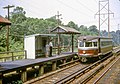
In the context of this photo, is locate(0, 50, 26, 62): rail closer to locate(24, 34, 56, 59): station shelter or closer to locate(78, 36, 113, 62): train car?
locate(24, 34, 56, 59): station shelter

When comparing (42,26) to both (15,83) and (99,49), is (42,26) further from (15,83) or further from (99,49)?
Result: (15,83)

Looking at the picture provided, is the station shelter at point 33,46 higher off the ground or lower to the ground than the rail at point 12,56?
higher

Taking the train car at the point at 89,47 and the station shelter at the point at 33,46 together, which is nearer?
the station shelter at the point at 33,46

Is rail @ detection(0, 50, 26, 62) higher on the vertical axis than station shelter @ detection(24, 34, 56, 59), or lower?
lower

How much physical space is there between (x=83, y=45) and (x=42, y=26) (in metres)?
51.2

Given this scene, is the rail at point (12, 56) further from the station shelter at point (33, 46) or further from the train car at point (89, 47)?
the train car at point (89, 47)

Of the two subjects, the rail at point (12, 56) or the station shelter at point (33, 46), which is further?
the station shelter at point (33, 46)

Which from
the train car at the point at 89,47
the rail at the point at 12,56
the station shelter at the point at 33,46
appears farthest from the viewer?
the train car at the point at 89,47

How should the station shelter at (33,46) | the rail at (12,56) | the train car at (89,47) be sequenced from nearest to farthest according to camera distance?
the rail at (12,56) < the station shelter at (33,46) < the train car at (89,47)

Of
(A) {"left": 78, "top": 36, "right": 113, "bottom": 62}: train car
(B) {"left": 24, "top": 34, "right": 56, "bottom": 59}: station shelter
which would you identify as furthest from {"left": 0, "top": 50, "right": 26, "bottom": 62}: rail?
(A) {"left": 78, "top": 36, "right": 113, "bottom": 62}: train car

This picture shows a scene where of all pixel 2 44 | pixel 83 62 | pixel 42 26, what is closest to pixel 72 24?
pixel 42 26

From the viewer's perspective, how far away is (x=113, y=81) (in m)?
13.9

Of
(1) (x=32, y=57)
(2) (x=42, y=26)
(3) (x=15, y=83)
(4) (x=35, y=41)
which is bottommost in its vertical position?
(3) (x=15, y=83)

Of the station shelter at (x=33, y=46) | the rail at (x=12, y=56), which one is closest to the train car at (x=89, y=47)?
the station shelter at (x=33, y=46)
